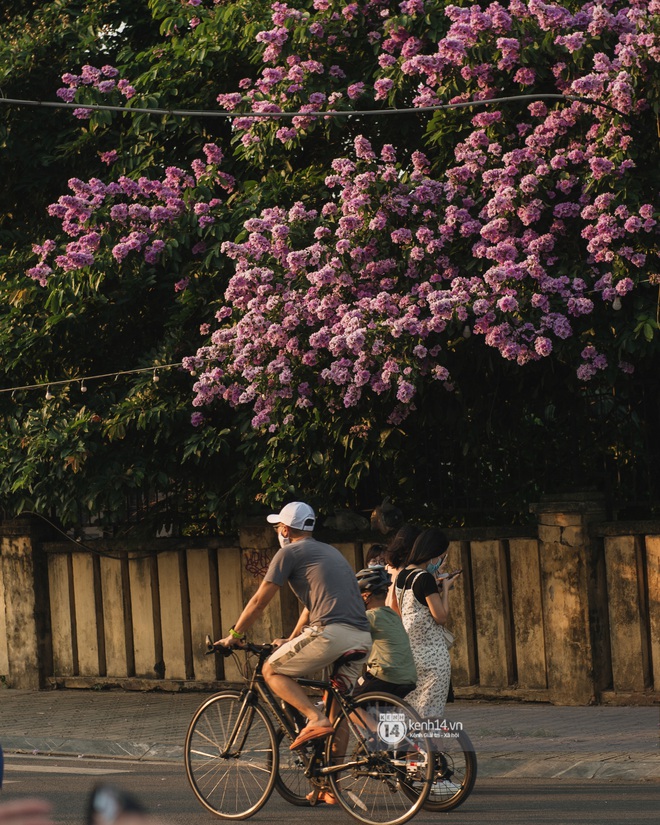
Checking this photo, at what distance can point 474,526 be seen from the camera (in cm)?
1273

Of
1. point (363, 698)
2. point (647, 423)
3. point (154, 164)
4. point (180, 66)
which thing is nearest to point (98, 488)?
point (154, 164)

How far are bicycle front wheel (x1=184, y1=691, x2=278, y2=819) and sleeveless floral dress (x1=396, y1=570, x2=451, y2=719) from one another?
4.25ft

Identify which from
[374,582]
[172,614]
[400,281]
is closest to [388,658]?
[374,582]

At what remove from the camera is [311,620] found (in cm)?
768

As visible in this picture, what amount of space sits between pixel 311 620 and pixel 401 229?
13.7ft

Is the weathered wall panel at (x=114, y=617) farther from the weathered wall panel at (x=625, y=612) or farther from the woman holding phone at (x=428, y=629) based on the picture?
the woman holding phone at (x=428, y=629)

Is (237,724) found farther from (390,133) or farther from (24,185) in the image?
(24,185)

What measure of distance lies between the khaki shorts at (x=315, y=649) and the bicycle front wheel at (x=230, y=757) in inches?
12.8

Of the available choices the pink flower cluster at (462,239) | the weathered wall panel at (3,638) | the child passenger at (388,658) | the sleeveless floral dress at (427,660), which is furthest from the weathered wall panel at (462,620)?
the weathered wall panel at (3,638)

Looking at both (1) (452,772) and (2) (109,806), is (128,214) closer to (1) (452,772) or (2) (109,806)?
(1) (452,772)

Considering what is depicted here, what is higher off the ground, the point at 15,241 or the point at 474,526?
the point at 15,241

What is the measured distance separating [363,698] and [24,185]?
8774mm

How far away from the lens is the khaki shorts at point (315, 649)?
7559 mm

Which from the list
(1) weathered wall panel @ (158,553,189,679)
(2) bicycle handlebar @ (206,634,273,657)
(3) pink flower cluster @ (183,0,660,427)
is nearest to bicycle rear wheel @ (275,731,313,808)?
(2) bicycle handlebar @ (206,634,273,657)
